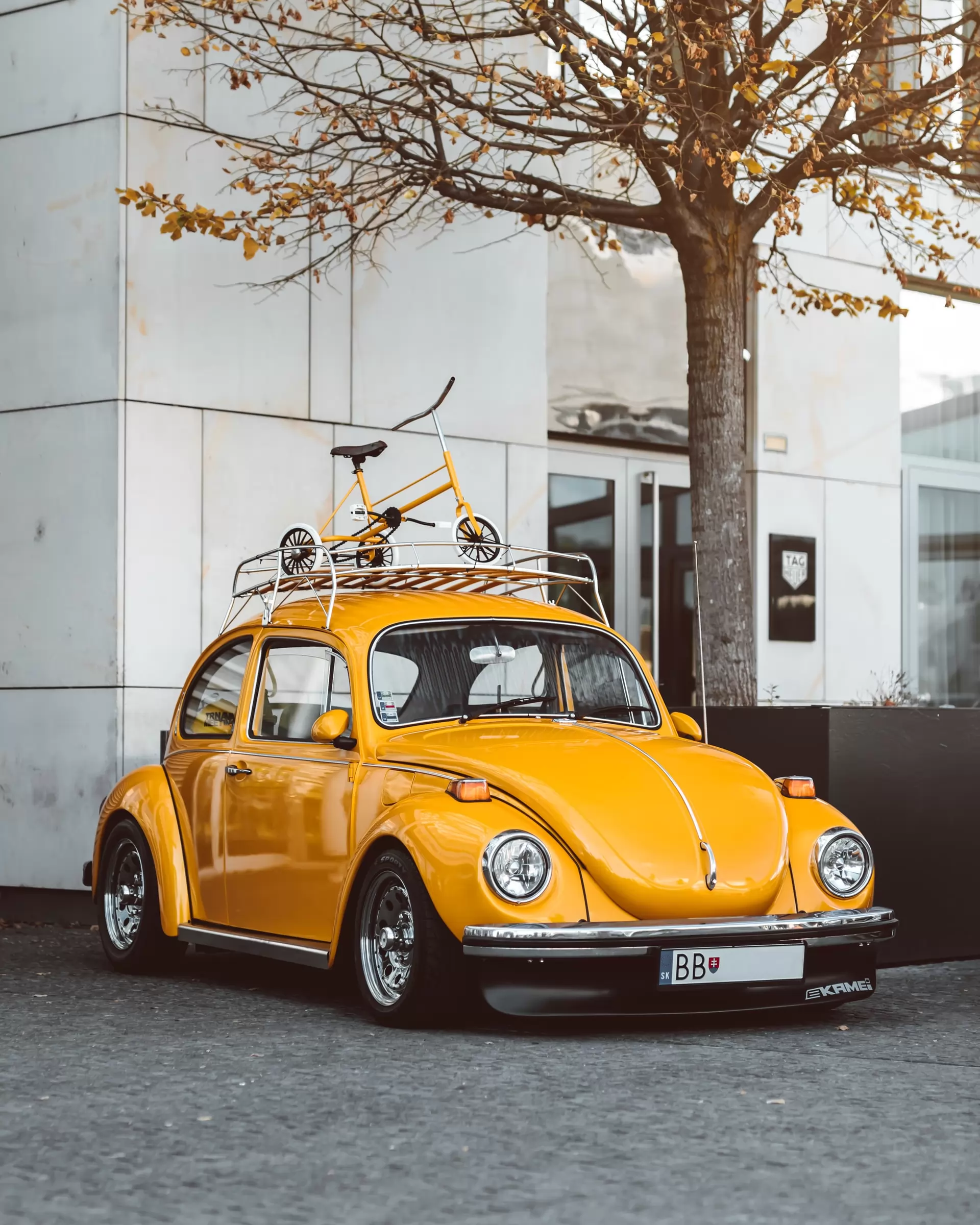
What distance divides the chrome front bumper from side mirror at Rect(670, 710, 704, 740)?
1394 mm

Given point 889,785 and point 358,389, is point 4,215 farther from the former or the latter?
point 889,785

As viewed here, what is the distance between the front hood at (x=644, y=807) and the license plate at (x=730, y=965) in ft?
0.55

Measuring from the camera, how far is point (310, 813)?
24.3 ft

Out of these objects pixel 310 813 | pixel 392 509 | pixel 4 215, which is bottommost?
pixel 310 813

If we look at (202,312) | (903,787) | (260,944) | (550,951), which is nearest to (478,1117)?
(550,951)

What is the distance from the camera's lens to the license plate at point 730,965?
6422 mm

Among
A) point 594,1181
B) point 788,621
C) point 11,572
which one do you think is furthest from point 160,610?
point 594,1181

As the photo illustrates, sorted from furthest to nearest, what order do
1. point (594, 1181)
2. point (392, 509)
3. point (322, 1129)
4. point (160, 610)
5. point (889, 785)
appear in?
point (160, 610)
point (392, 509)
point (889, 785)
point (322, 1129)
point (594, 1181)

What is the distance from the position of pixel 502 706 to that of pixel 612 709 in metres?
0.57

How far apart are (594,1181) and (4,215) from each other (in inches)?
367

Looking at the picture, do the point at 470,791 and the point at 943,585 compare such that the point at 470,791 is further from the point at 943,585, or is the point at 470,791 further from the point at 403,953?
the point at 943,585

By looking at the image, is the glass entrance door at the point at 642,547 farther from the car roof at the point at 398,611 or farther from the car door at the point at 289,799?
the car door at the point at 289,799


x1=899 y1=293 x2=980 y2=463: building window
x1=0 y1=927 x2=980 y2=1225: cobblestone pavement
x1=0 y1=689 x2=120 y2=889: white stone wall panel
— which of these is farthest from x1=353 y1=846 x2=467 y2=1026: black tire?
x1=899 y1=293 x2=980 y2=463: building window

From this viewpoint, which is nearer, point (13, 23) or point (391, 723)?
point (391, 723)
